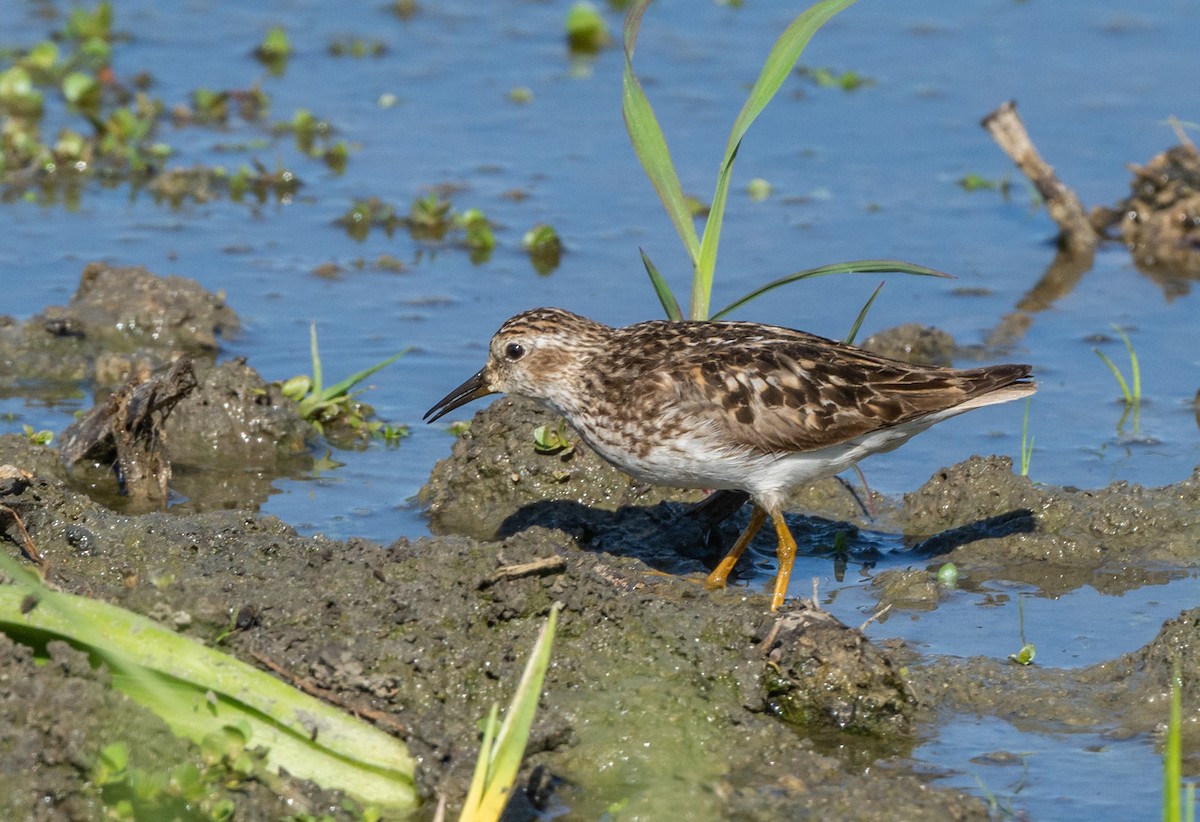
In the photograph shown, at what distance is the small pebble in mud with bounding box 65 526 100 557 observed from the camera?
6.46 meters

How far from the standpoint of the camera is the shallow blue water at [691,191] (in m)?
8.93

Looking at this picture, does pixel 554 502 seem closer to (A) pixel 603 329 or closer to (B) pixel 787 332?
(A) pixel 603 329

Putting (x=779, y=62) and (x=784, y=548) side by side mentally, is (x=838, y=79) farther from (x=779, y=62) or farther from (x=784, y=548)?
(x=784, y=548)

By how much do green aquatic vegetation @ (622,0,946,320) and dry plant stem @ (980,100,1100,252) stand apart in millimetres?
4010

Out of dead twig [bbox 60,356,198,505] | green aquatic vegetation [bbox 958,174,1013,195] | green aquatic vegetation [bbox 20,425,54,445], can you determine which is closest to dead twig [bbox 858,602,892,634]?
dead twig [bbox 60,356,198,505]

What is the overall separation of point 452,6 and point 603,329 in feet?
31.2

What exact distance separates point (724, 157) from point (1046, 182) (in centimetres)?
451

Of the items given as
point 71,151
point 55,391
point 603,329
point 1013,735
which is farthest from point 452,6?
point 1013,735

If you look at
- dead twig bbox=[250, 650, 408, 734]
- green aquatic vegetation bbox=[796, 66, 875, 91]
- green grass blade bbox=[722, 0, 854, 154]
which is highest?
green grass blade bbox=[722, 0, 854, 154]

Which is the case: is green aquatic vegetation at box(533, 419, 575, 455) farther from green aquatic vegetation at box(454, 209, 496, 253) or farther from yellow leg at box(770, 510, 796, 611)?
green aquatic vegetation at box(454, 209, 496, 253)

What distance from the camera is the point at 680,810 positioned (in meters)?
5.27

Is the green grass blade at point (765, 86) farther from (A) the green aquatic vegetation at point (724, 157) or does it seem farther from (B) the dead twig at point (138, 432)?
(B) the dead twig at point (138, 432)

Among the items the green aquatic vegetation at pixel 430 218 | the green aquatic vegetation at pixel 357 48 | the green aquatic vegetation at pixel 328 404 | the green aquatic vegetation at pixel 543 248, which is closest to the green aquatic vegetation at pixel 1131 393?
the green aquatic vegetation at pixel 543 248

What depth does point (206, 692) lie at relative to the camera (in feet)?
16.8
